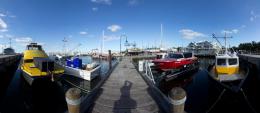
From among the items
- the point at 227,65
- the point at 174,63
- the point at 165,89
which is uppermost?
the point at 227,65

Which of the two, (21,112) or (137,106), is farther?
(21,112)

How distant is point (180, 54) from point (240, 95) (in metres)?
15.9

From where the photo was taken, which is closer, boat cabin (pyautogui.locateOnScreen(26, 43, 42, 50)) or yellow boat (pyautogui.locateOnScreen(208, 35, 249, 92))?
yellow boat (pyautogui.locateOnScreen(208, 35, 249, 92))

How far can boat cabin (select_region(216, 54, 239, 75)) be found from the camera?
66.9ft

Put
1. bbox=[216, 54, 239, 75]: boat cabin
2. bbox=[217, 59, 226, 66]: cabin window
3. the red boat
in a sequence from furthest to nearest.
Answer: the red boat → bbox=[217, 59, 226, 66]: cabin window → bbox=[216, 54, 239, 75]: boat cabin

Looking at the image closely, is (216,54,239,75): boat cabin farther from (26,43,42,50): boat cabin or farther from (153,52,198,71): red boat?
(26,43,42,50): boat cabin

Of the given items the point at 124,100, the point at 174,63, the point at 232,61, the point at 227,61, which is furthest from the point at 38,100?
the point at 232,61

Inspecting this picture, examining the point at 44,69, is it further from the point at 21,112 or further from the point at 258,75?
the point at 258,75

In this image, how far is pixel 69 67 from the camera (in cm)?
2961

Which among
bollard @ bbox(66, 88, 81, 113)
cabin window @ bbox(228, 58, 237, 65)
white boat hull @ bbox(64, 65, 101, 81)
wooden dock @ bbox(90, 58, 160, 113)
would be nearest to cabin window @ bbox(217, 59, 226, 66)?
cabin window @ bbox(228, 58, 237, 65)

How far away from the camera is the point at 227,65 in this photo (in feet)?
67.3

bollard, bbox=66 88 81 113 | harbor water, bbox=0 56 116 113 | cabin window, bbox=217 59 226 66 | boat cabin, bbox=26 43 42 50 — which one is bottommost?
harbor water, bbox=0 56 116 113

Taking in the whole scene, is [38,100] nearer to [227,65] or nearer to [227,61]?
[227,65]

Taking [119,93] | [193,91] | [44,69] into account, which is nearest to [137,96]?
[119,93]
